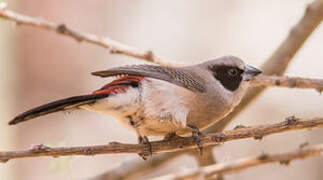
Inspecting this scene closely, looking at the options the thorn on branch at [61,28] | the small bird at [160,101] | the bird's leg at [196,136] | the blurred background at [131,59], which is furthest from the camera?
the blurred background at [131,59]

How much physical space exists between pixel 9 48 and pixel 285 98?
354 centimetres

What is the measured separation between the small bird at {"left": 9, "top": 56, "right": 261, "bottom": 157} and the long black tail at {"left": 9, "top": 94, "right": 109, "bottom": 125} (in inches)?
1.3

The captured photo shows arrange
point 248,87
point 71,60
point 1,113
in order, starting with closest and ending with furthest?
1. point 248,87
2. point 1,113
3. point 71,60

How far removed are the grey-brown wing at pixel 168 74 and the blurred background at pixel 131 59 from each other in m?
2.48

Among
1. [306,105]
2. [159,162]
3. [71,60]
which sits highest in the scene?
[71,60]

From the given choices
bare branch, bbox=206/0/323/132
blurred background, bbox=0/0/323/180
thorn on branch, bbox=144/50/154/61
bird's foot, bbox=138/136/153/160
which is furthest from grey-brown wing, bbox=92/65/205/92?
blurred background, bbox=0/0/323/180

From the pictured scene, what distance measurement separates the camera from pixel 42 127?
7.00 m

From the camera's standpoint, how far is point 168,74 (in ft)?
13.3

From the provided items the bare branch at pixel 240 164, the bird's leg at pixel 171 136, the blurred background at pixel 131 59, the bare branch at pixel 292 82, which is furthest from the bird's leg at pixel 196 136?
the blurred background at pixel 131 59

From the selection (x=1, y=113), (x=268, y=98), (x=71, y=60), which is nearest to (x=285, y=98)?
(x=268, y=98)

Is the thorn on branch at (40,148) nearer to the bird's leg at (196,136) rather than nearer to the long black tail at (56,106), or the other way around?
the long black tail at (56,106)

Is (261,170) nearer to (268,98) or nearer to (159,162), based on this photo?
(268,98)

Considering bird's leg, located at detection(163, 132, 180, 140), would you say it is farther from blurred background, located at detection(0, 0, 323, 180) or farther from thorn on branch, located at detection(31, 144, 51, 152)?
blurred background, located at detection(0, 0, 323, 180)

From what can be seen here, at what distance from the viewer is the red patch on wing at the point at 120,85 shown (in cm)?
377
